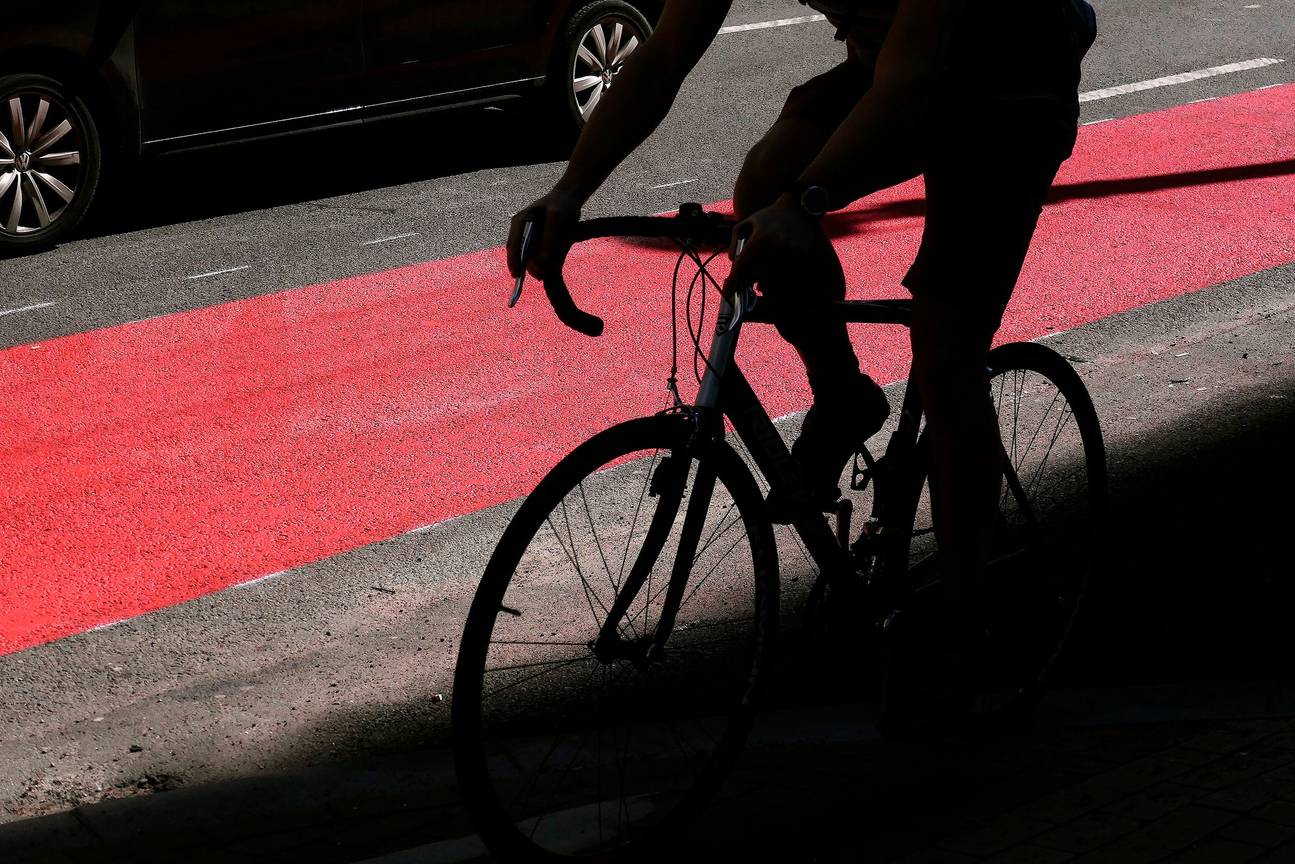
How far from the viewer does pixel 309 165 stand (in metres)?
9.83

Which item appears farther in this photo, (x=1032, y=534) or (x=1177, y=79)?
(x=1177, y=79)

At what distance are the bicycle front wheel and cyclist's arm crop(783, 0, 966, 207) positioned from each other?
52 cm

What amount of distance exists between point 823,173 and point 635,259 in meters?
5.32

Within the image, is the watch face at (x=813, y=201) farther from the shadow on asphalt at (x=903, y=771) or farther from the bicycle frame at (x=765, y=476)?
the shadow on asphalt at (x=903, y=771)

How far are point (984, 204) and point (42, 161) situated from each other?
6318mm

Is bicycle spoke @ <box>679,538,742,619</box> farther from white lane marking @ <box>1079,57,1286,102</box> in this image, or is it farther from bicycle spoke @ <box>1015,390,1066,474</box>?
white lane marking @ <box>1079,57,1286,102</box>

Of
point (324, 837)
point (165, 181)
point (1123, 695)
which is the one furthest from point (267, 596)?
point (165, 181)

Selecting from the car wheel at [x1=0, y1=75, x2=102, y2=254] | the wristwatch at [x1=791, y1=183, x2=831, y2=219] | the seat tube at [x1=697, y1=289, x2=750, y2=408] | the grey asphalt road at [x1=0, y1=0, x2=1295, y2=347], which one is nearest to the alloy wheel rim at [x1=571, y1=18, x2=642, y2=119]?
the grey asphalt road at [x1=0, y1=0, x2=1295, y2=347]

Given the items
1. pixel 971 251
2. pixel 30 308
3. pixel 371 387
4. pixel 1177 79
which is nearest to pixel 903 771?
pixel 971 251

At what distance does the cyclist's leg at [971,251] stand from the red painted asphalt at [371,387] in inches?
91.5

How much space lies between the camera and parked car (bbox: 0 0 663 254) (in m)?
8.05

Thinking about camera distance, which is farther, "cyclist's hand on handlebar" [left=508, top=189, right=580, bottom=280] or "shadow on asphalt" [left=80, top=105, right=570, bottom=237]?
"shadow on asphalt" [left=80, top=105, right=570, bottom=237]

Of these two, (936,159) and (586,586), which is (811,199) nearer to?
(936,159)

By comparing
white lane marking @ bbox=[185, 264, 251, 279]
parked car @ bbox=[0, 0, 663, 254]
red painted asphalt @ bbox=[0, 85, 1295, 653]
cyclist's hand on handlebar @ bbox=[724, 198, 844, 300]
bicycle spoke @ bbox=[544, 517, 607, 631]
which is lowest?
white lane marking @ bbox=[185, 264, 251, 279]
